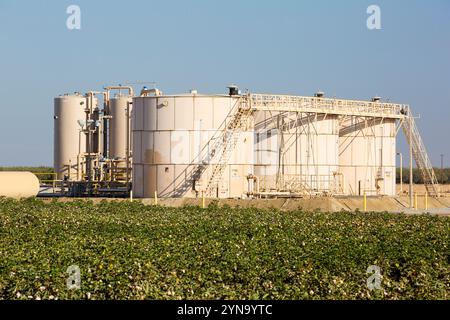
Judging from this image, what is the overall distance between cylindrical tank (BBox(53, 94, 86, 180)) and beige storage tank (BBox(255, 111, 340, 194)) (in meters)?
13.2

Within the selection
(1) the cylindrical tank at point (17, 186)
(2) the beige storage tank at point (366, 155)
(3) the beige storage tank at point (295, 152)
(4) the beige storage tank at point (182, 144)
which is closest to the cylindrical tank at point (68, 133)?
(4) the beige storage tank at point (182, 144)

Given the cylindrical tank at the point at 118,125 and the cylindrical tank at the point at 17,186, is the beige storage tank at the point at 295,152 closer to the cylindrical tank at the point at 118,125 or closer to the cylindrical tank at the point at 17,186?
the cylindrical tank at the point at 118,125

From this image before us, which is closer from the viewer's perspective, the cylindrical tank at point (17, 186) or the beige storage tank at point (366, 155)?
the cylindrical tank at point (17, 186)

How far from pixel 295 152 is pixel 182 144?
7720 millimetres

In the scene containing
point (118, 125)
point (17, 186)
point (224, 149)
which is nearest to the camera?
point (17, 186)

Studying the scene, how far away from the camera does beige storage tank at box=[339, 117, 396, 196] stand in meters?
63.3

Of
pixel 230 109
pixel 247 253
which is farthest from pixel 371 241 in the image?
pixel 230 109

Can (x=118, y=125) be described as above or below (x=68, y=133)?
above

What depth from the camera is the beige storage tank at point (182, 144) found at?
53438mm

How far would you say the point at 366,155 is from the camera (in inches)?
2516

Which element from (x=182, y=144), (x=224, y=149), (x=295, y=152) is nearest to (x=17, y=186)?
(x=182, y=144)

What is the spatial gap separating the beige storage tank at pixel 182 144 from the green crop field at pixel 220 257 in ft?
55.0

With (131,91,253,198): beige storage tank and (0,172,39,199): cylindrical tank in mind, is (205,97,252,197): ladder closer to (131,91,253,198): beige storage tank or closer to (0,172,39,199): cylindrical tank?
(131,91,253,198): beige storage tank

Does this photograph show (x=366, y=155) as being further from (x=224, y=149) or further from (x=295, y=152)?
(x=224, y=149)
